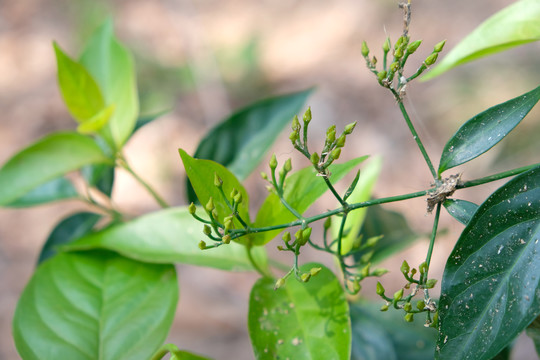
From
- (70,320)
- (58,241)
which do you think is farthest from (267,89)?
(70,320)

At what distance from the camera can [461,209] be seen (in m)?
0.53

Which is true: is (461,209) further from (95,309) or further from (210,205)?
(95,309)

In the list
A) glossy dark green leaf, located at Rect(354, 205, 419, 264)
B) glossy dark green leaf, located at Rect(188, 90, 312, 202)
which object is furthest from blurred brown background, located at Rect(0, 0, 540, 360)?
glossy dark green leaf, located at Rect(188, 90, 312, 202)

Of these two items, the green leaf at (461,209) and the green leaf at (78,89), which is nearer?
the green leaf at (461,209)

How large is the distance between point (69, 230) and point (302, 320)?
0.67m

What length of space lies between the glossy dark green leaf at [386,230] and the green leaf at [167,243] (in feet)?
1.16

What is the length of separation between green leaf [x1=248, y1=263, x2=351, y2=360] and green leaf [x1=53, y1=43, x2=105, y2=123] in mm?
498

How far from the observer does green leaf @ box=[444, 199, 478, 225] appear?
1.73 feet

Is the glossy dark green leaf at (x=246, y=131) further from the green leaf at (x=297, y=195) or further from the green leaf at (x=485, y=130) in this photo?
the green leaf at (x=485, y=130)

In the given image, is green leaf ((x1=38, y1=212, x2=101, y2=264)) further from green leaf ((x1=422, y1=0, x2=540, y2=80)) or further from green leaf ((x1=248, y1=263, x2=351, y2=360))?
green leaf ((x1=422, y1=0, x2=540, y2=80))

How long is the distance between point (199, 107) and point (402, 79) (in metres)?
3.07

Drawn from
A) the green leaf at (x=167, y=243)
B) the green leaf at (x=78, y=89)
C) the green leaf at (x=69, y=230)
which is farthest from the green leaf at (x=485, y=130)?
the green leaf at (x=69, y=230)

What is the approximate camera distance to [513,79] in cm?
317

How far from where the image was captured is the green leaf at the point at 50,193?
1095mm
